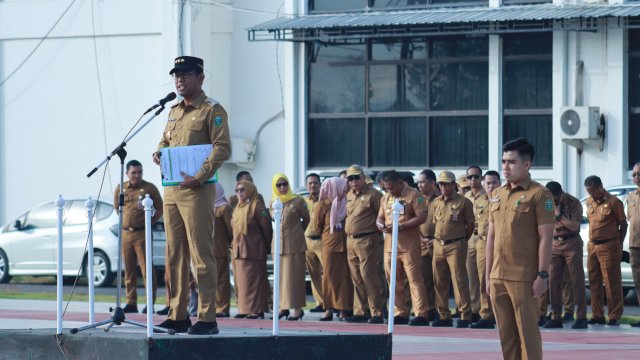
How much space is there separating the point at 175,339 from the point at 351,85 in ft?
64.7

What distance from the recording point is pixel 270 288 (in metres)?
20.7

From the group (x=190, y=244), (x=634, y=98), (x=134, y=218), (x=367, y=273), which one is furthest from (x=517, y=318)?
(x=634, y=98)

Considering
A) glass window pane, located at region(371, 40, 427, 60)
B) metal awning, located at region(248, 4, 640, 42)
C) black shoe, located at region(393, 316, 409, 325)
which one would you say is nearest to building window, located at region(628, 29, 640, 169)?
metal awning, located at region(248, 4, 640, 42)

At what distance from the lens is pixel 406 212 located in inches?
756

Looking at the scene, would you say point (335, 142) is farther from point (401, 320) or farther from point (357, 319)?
point (401, 320)

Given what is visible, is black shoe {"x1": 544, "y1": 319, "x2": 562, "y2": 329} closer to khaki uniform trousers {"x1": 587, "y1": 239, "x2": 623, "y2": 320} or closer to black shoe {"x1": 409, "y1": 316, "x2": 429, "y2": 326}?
khaki uniform trousers {"x1": 587, "y1": 239, "x2": 623, "y2": 320}

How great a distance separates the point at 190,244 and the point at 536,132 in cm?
1742

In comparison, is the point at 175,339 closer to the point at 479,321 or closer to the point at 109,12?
the point at 479,321

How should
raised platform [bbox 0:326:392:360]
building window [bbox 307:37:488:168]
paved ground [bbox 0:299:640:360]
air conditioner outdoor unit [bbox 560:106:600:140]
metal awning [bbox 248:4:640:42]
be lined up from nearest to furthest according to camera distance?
1. raised platform [bbox 0:326:392:360]
2. paved ground [bbox 0:299:640:360]
3. metal awning [bbox 248:4:640:42]
4. air conditioner outdoor unit [bbox 560:106:600:140]
5. building window [bbox 307:37:488:168]

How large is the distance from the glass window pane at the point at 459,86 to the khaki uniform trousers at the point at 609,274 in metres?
10.0

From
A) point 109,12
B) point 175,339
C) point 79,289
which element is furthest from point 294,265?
point 109,12

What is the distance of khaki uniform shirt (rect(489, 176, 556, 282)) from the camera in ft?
37.2

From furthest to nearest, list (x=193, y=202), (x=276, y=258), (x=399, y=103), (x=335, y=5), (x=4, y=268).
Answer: (x=335, y=5) < (x=399, y=103) < (x=4, y=268) < (x=193, y=202) < (x=276, y=258)

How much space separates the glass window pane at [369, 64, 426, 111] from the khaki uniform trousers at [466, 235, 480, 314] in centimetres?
1022
